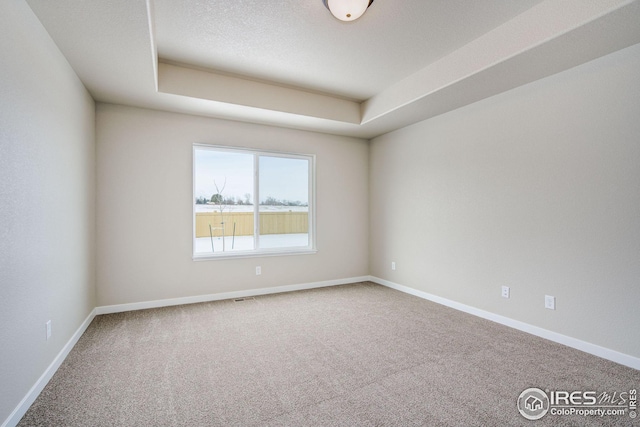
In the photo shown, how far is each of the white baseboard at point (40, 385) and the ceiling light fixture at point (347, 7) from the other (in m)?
3.16

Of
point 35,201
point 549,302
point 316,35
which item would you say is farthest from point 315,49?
point 549,302

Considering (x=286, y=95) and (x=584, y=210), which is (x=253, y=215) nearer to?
(x=286, y=95)

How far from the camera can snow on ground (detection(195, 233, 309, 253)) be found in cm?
423

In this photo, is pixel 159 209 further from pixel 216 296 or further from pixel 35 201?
pixel 35 201

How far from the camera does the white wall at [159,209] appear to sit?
3660mm

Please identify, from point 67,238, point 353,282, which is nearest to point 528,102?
point 353,282

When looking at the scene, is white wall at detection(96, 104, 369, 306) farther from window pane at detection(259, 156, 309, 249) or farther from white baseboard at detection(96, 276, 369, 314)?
window pane at detection(259, 156, 309, 249)

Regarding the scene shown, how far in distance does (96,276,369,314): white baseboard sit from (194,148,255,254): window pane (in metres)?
0.61

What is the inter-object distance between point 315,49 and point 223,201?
92.4 inches

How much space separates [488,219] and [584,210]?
90cm

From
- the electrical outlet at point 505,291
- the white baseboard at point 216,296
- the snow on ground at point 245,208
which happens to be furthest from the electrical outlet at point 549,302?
the snow on ground at point 245,208

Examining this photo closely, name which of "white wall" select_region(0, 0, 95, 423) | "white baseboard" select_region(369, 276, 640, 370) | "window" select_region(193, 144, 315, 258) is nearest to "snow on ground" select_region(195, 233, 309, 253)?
"window" select_region(193, 144, 315, 258)

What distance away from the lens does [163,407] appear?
190 centimetres

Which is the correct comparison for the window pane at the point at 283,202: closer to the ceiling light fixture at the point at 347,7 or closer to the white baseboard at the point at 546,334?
the white baseboard at the point at 546,334
